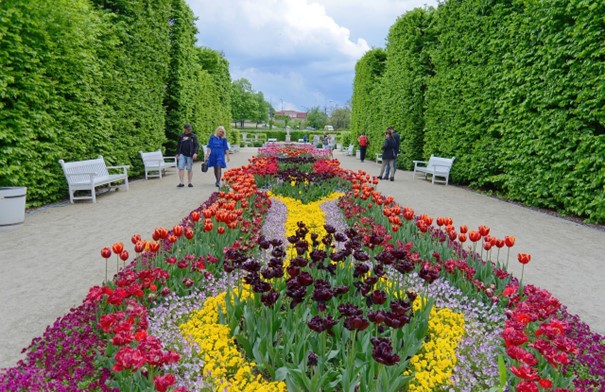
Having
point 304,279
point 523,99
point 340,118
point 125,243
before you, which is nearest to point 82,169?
point 125,243

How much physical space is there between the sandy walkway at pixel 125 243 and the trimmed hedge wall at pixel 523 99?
90cm

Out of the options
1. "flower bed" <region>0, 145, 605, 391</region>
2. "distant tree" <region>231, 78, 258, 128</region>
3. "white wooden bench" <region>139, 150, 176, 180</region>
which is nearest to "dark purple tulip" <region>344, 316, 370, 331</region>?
"flower bed" <region>0, 145, 605, 391</region>

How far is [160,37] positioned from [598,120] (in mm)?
15500

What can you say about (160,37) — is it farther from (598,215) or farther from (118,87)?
(598,215)

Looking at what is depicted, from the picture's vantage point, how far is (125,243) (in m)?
6.65

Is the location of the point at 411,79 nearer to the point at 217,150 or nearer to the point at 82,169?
the point at 217,150

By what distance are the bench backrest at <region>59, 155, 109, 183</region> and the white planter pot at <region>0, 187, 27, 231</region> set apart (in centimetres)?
206

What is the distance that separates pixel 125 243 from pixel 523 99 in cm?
1024

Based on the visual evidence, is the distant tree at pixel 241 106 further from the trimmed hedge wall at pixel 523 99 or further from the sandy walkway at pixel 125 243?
the sandy walkway at pixel 125 243

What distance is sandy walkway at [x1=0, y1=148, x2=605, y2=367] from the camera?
4.39 meters

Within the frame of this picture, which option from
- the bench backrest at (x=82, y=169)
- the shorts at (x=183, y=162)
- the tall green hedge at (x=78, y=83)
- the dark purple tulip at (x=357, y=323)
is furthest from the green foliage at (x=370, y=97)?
the dark purple tulip at (x=357, y=323)

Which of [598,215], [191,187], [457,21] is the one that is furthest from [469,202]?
[191,187]

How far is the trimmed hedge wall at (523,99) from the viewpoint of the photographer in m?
8.62

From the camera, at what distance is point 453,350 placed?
10.7 ft
